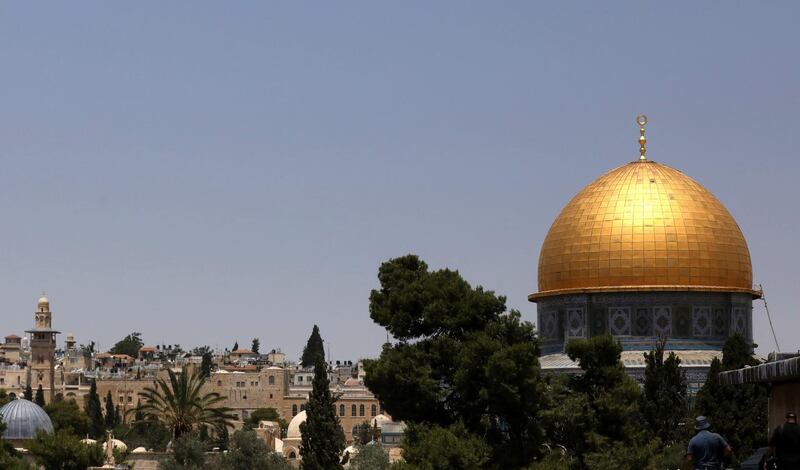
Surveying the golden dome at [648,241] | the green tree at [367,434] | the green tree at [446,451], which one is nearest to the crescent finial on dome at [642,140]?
the golden dome at [648,241]

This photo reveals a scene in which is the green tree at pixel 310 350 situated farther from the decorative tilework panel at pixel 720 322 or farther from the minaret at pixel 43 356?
the decorative tilework panel at pixel 720 322

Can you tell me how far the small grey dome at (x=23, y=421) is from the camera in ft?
229

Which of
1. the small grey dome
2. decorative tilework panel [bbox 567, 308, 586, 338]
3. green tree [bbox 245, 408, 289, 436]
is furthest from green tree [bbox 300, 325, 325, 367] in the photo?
decorative tilework panel [bbox 567, 308, 586, 338]

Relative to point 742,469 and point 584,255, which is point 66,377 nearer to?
point 584,255

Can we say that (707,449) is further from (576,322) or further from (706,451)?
(576,322)

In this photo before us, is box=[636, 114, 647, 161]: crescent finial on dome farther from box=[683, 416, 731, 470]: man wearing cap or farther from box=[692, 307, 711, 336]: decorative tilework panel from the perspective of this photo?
box=[683, 416, 731, 470]: man wearing cap

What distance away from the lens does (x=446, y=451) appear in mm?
30953

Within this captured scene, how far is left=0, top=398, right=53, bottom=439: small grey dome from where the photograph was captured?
229ft

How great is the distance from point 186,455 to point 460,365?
26.7 metres

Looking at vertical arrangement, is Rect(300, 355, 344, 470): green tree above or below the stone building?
below

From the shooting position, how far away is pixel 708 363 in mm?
48469

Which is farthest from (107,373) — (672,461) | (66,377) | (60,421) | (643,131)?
(672,461)

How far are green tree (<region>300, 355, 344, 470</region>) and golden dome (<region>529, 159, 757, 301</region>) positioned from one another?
7413mm

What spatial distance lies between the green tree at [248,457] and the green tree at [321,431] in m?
2.85
